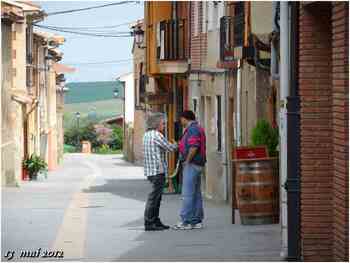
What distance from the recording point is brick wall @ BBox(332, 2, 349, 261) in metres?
9.78

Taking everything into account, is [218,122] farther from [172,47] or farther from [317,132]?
[317,132]

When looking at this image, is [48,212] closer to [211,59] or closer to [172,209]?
[172,209]

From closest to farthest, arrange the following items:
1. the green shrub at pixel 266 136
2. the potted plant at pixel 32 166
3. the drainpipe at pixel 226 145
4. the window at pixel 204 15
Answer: the green shrub at pixel 266 136 < the drainpipe at pixel 226 145 < the window at pixel 204 15 < the potted plant at pixel 32 166

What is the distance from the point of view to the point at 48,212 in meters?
20.4

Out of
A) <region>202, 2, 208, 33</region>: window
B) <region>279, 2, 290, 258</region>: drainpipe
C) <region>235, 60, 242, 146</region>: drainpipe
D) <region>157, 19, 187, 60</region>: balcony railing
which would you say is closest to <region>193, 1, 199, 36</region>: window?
<region>202, 2, 208, 33</region>: window

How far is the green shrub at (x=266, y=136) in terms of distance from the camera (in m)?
17.0

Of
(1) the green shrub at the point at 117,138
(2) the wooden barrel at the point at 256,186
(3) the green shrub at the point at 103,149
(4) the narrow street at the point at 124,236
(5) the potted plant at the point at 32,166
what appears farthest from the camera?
(1) the green shrub at the point at 117,138

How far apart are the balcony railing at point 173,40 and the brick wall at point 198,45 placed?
2.61 feet

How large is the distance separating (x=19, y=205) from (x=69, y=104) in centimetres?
14376

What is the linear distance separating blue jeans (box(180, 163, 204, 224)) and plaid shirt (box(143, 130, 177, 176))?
35 cm

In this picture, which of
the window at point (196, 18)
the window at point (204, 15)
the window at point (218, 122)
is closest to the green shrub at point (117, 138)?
the window at point (196, 18)

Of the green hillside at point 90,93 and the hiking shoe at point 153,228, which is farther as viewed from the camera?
the green hillside at point 90,93

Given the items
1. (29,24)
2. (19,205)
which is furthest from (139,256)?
(29,24)

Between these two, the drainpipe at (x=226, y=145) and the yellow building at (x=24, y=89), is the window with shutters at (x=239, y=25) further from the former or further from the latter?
the yellow building at (x=24, y=89)
